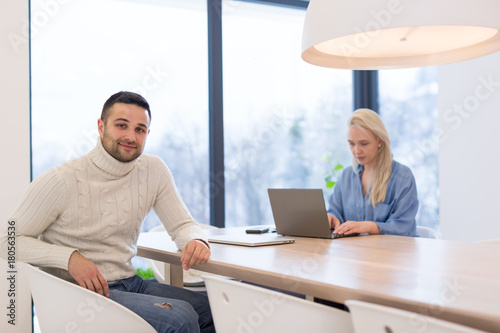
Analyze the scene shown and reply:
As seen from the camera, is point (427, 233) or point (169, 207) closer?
point (169, 207)

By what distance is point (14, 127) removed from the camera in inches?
130

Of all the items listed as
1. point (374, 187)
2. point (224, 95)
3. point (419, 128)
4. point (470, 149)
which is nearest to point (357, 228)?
point (374, 187)

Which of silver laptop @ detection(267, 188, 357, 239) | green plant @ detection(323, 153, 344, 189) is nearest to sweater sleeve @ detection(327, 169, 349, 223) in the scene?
silver laptop @ detection(267, 188, 357, 239)

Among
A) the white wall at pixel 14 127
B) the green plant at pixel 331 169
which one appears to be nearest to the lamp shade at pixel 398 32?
the white wall at pixel 14 127

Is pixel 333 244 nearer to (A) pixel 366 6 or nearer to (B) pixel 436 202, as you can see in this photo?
(A) pixel 366 6

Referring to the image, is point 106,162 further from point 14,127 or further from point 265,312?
point 14,127

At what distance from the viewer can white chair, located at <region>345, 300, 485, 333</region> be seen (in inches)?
34.4

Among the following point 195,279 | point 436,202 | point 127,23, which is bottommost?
point 195,279

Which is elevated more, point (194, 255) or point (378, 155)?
point (378, 155)

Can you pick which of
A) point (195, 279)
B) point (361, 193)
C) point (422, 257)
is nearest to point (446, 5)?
point (422, 257)

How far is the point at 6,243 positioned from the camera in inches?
70.4

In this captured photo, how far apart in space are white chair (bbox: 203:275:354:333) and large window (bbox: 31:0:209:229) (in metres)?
2.65

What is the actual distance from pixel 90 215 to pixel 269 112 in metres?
2.84

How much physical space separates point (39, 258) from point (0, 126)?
1.85 meters
